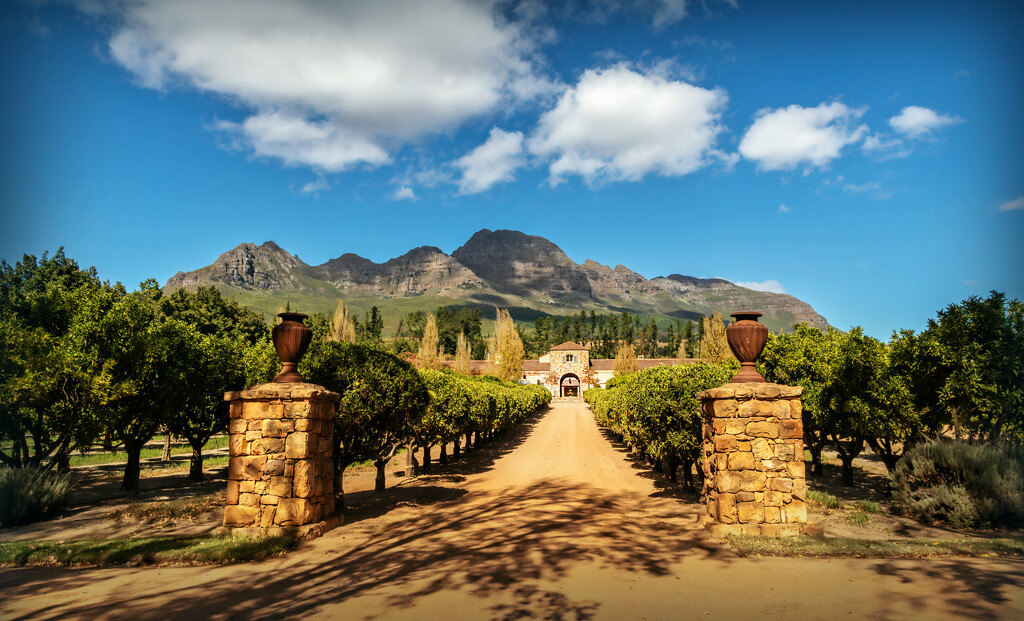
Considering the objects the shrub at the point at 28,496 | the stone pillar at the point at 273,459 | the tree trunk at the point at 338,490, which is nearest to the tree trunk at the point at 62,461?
the shrub at the point at 28,496

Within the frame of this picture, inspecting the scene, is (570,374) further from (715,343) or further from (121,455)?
(121,455)

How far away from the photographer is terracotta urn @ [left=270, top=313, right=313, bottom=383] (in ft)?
28.9

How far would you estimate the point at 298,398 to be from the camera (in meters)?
8.30

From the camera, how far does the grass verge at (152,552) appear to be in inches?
289

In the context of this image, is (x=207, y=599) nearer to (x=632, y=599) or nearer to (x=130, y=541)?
(x=130, y=541)

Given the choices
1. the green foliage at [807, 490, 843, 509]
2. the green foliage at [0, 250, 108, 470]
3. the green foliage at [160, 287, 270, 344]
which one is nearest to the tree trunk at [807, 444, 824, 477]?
the green foliage at [807, 490, 843, 509]

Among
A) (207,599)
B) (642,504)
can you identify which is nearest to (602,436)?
(642,504)

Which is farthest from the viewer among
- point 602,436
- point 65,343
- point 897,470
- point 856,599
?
point 602,436

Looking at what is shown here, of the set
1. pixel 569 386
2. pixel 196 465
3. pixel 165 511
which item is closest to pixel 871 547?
pixel 165 511

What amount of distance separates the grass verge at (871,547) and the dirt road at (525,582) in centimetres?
31

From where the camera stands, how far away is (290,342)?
349 inches

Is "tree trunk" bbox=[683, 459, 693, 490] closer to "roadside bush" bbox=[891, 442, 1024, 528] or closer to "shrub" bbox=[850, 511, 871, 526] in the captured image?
"shrub" bbox=[850, 511, 871, 526]

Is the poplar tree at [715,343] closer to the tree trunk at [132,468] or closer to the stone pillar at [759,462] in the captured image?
the stone pillar at [759,462]

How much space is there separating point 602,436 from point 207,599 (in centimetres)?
2864
